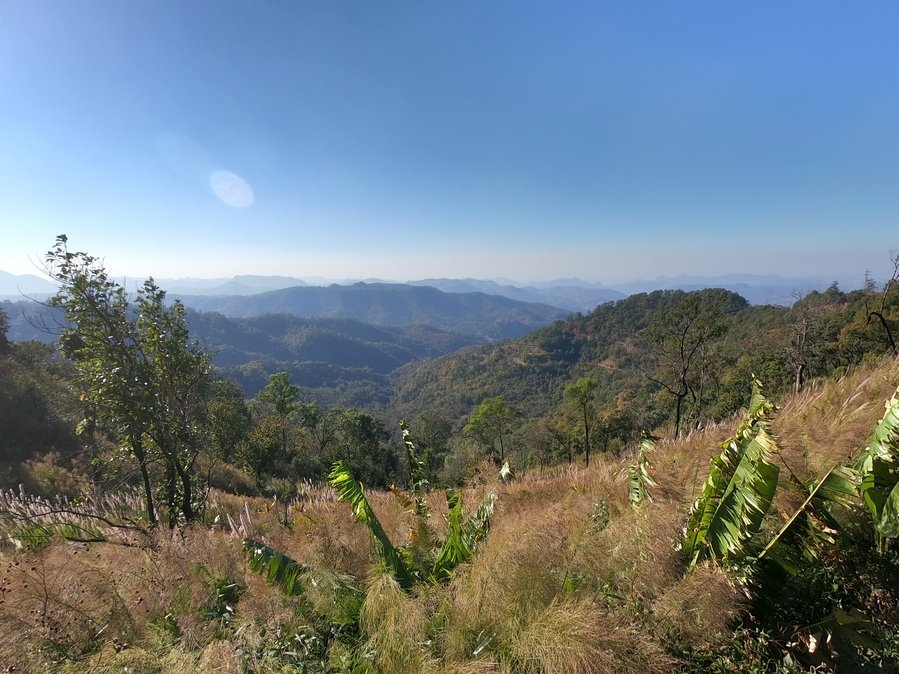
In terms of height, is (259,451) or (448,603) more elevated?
(448,603)

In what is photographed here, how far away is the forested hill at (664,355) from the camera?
20156 millimetres

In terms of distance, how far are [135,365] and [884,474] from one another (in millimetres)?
8372

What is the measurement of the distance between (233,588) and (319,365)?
20481cm

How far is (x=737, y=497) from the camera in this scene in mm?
2928

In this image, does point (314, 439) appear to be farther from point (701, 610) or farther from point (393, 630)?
point (701, 610)

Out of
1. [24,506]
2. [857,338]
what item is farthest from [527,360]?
[24,506]

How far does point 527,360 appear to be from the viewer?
126 metres

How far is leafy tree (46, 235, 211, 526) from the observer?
5.42 m

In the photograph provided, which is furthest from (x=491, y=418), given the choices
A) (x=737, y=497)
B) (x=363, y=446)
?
(x=737, y=497)

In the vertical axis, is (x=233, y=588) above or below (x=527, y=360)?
above

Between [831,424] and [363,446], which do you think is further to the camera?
[363,446]

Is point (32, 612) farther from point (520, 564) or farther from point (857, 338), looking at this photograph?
point (857, 338)

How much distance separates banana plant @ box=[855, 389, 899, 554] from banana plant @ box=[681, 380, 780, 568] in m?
0.58

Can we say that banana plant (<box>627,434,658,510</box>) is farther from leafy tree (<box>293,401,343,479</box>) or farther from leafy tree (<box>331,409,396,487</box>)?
leafy tree (<box>331,409,396,487</box>)
